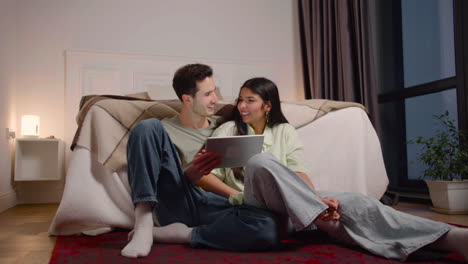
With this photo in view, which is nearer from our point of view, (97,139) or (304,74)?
(97,139)

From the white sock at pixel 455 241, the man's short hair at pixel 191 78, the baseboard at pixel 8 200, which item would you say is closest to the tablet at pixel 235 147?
the man's short hair at pixel 191 78

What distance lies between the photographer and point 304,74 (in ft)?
14.1

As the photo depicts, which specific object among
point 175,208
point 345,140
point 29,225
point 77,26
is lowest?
→ point 29,225

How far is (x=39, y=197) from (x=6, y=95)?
0.89 metres

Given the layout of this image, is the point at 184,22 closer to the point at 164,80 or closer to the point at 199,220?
the point at 164,80

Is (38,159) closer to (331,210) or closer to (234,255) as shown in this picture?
(234,255)

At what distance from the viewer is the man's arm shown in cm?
150

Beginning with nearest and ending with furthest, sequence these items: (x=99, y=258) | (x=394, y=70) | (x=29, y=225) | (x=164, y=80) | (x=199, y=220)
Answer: (x=99, y=258), (x=199, y=220), (x=29, y=225), (x=394, y=70), (x=164, y=80)

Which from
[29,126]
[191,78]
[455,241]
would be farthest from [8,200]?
[455,241]

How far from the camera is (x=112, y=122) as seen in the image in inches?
72.9

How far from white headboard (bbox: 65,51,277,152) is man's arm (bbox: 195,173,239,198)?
2.50 meters

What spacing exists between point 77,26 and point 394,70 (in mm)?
2932

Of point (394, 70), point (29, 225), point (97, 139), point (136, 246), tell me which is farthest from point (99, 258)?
point (394, 70)

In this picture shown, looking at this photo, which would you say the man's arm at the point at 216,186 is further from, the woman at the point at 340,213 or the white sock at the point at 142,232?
the white sock at the point at 142,232
